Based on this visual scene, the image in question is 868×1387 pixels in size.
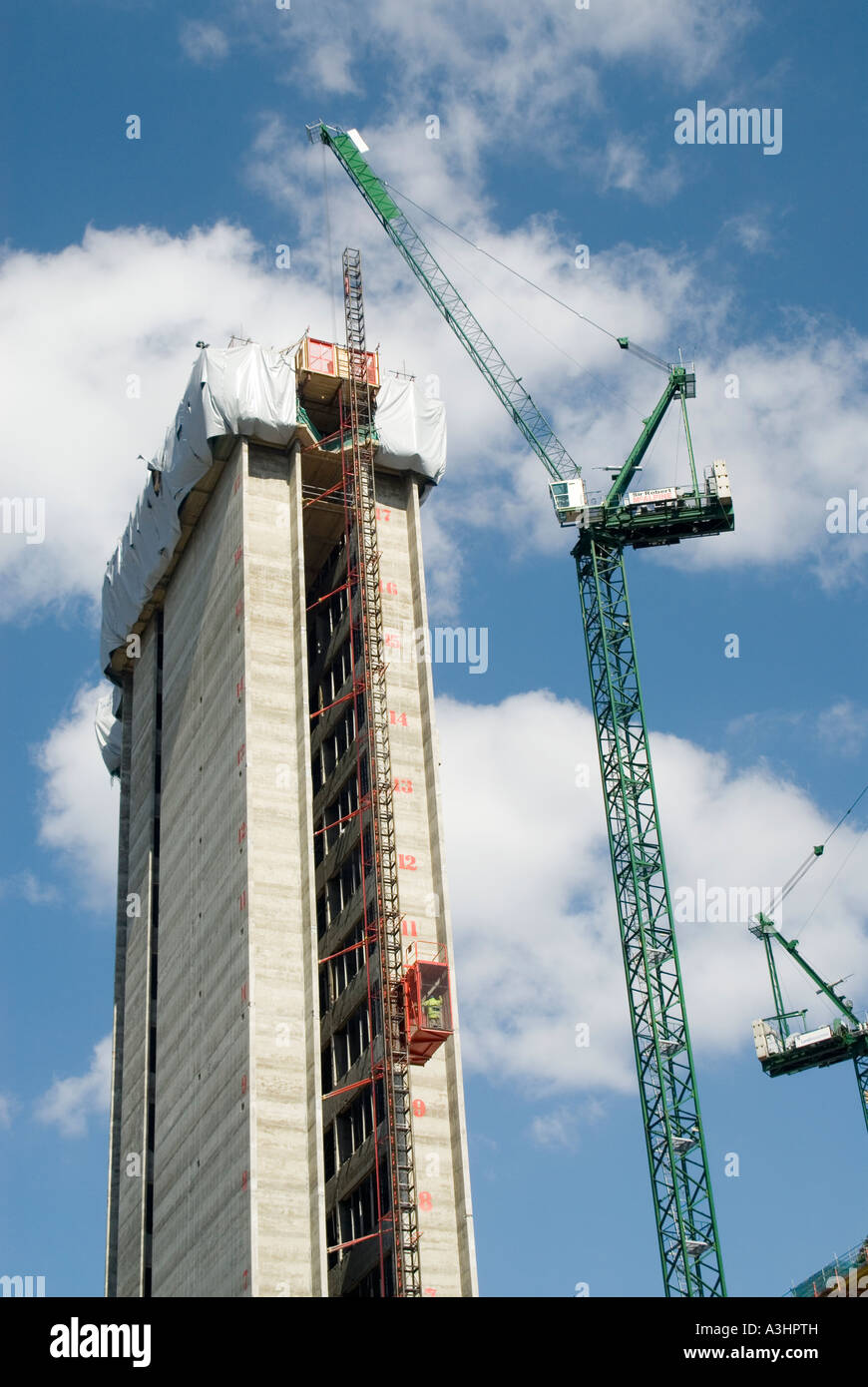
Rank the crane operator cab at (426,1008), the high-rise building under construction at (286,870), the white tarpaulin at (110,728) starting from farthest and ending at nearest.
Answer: the white tarpaulin at (110,728)
the crane operator cab at (426,1008)
the high-rise building under construction at (286,870)

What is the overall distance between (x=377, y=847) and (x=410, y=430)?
24.7m

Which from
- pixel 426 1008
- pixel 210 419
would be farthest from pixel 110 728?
pixel 426 1008

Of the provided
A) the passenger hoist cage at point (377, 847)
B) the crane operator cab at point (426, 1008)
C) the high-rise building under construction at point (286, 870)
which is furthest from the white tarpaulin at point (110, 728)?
the crane operator cab at point (426, 1008)

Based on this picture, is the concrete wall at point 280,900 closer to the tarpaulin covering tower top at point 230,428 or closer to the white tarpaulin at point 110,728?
the tarpaulin covering tower top at point 230,428

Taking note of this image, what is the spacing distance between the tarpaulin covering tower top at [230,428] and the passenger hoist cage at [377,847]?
6.64 ft

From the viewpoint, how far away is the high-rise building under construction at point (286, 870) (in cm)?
7350

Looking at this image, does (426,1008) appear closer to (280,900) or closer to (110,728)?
(280,900)

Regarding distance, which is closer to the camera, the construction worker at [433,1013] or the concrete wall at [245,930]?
the concrete wall at [245,930]

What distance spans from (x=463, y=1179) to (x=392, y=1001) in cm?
800

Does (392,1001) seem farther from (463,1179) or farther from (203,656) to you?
(203,656)

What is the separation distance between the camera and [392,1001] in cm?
7569

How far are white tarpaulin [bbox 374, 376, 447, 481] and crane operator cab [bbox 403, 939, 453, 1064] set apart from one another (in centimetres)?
2865
